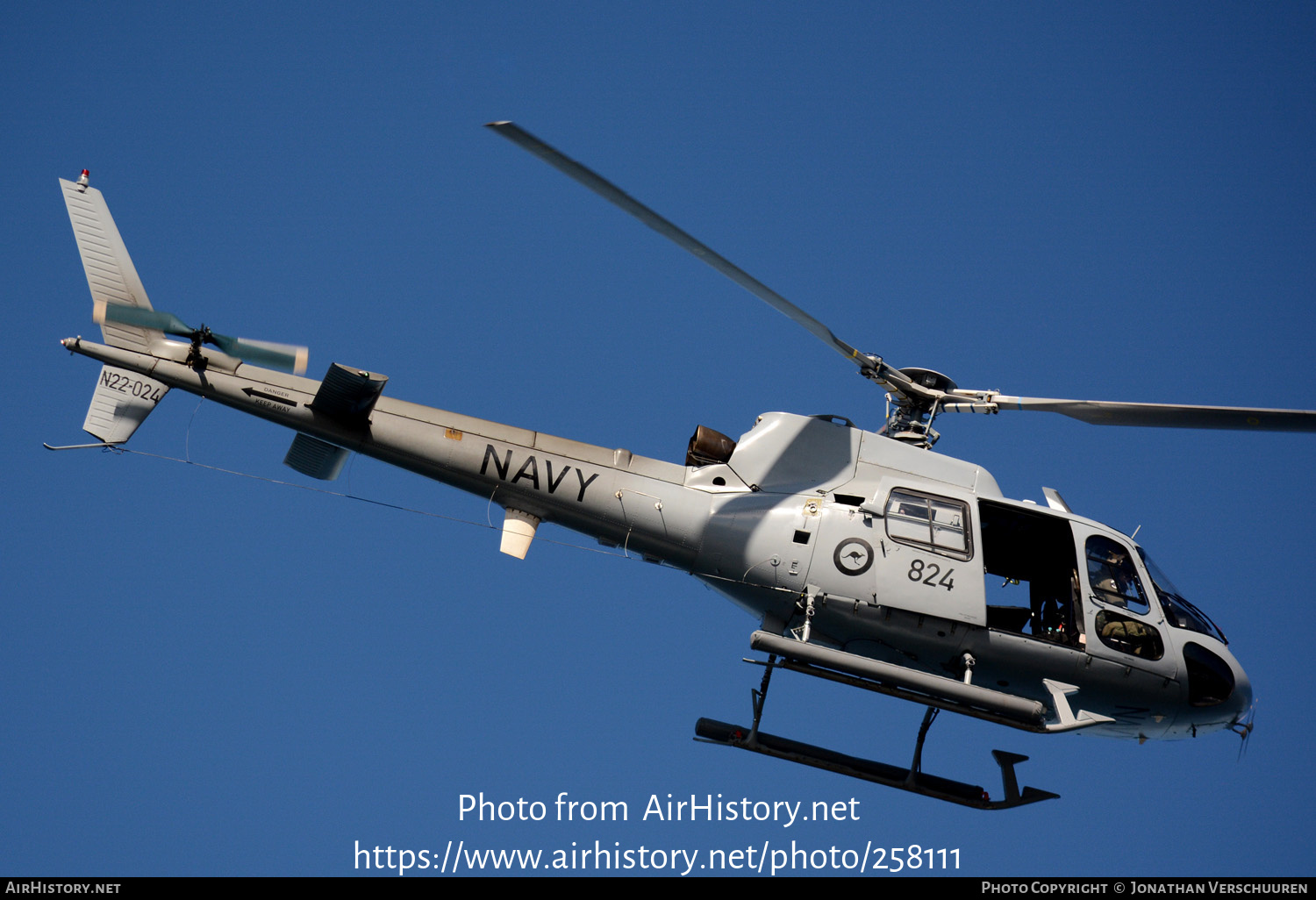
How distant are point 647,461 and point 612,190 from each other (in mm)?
3778

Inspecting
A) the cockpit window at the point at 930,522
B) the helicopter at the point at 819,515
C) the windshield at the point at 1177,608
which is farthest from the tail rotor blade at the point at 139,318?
the windshield at the point at 1177,608

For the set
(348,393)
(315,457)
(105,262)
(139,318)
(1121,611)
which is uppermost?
(105,262)

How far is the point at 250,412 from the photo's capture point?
39.1 ft

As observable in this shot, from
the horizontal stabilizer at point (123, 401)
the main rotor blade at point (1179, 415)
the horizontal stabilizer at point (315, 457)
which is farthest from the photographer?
the horizontal stabilizer at point (315, 457)

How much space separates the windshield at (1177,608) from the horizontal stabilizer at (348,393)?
8672 millimetres

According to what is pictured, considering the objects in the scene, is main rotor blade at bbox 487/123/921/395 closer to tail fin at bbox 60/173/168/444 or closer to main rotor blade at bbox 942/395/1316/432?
main rotor blade at bbox 942/395/1316/432

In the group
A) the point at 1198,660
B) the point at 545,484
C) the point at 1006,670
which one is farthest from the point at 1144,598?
the point at 545,484

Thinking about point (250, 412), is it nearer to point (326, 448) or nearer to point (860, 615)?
point (326, 448)

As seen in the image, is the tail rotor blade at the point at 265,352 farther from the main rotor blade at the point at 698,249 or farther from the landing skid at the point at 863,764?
the landing skid at the point at 863,764

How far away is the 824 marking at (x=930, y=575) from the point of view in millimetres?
11430

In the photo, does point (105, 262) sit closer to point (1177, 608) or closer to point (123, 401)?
point (123, 401)

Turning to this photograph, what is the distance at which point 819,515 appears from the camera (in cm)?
1178

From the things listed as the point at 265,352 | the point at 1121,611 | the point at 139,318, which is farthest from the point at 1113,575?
the point at 139,318

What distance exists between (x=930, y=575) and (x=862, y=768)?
220 cm
